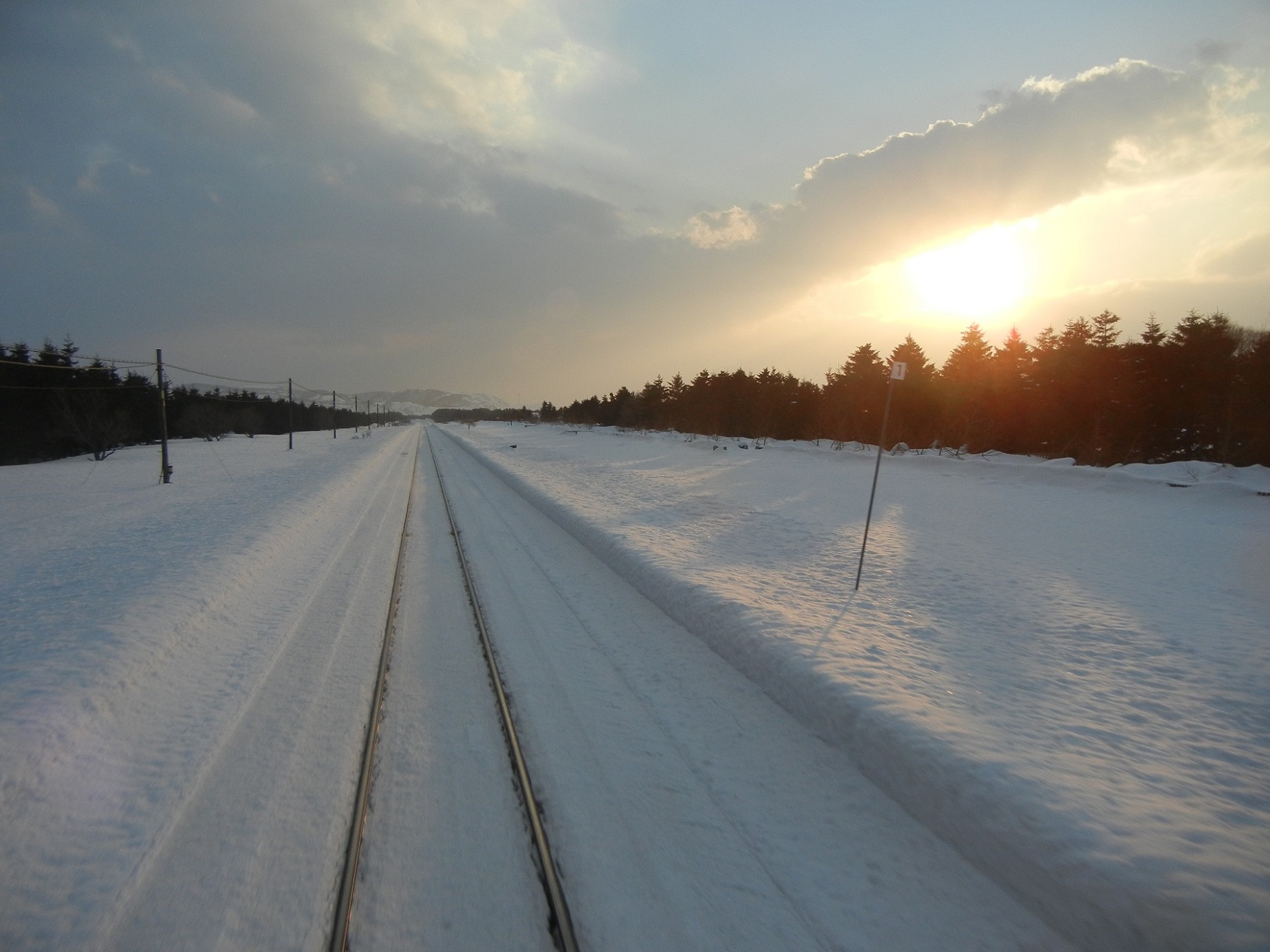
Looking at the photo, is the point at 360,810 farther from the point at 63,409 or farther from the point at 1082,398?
the point at 63,409

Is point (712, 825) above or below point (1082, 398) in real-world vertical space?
below

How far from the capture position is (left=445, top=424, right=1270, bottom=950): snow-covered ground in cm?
302

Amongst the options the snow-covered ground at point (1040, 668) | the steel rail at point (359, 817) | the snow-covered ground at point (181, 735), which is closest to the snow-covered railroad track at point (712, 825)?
the snow-covered ground at point (1040, 668)

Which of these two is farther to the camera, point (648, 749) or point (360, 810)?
point (648, 749)

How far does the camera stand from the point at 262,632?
6.22 metres

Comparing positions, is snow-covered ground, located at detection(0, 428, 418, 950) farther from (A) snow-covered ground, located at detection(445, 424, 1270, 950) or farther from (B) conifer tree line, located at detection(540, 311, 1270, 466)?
(B) conifer tree line, located at detection(540, 311, 1270, 466)

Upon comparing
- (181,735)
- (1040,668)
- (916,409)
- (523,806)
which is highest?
(916,409)

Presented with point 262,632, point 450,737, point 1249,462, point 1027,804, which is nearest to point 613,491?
point 262,632

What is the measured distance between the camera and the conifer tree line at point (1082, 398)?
76.1 ft

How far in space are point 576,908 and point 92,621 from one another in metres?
6.74

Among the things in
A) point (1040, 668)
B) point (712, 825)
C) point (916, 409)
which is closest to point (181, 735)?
point (712, 825)

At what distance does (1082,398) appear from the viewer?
95.3 ft

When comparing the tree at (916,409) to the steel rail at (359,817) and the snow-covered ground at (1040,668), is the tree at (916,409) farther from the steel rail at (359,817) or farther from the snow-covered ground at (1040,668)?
the steel rail at (359,817)

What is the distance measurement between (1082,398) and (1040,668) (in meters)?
31.4
